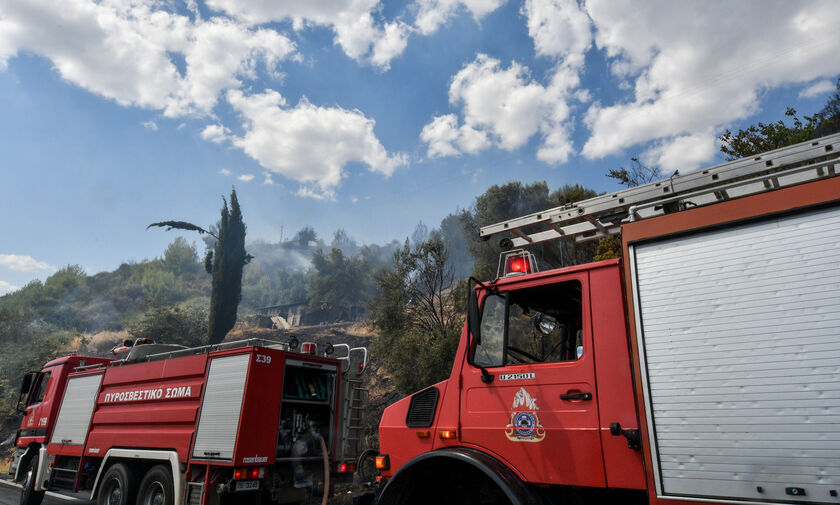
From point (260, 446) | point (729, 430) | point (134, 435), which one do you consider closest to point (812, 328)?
point (729, 430)

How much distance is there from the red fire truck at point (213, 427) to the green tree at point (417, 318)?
7861mm

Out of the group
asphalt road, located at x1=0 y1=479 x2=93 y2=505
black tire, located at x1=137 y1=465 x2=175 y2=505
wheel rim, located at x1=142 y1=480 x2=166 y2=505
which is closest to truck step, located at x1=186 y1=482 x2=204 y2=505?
black tire, located at x1=137 y1=465 x2=175 y2=505

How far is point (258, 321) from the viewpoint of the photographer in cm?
4419

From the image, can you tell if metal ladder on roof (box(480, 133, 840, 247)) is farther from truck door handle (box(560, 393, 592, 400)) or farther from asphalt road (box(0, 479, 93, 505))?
asphalt road (box(0, 479, 93, 505))

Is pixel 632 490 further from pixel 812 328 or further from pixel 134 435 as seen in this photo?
pixel 134 435

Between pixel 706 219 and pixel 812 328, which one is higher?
pixel 706 219

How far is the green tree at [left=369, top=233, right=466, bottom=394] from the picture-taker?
15344mm

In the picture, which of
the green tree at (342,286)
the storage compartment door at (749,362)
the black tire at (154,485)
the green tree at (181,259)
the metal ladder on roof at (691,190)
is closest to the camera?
the storage compartment door at (749,362)

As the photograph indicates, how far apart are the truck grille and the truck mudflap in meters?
0.30

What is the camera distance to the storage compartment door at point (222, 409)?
19.1 feet

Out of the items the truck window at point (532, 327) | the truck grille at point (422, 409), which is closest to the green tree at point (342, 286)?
the truck grille at point (422, 409)

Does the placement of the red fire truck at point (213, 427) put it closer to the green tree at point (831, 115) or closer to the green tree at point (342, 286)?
the green tree at point (831, 115)

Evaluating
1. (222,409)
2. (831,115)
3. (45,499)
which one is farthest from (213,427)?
(831,115)

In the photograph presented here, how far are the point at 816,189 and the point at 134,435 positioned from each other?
851cm
